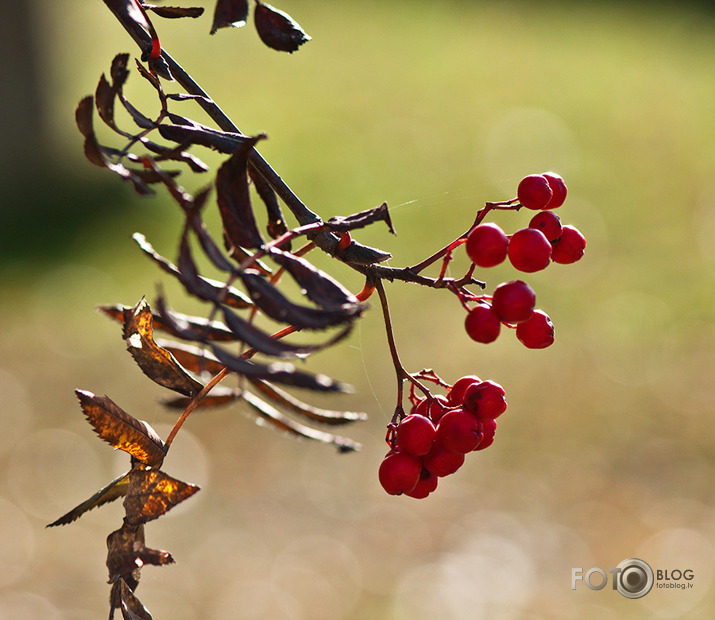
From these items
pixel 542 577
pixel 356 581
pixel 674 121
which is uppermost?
pixel 674 121

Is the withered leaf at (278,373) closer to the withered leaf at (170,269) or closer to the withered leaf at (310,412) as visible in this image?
the withered leaf at (170,269)

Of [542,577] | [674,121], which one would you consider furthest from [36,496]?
[674,121]

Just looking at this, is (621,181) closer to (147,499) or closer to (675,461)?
(675,461)

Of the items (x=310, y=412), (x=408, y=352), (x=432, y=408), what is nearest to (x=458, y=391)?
(x=432, y=408)

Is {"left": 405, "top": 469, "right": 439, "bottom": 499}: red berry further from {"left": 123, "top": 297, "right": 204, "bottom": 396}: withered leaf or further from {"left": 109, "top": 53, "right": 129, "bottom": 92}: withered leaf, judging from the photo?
{"left": 109, "top": 53, "right": 129, "bottom": 92}: withered leaf

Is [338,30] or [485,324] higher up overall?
[338,30]

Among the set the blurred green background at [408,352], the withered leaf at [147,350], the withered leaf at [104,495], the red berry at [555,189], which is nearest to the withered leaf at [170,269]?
the withered leaf at [147,350]
